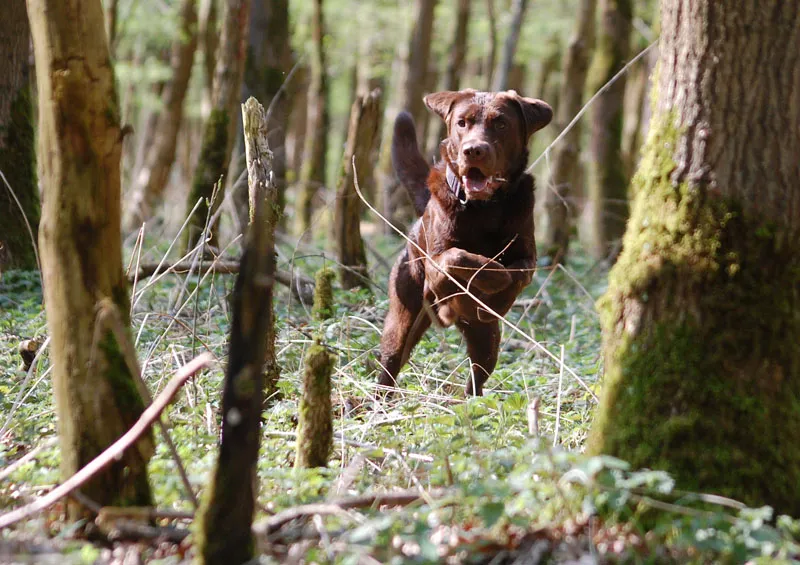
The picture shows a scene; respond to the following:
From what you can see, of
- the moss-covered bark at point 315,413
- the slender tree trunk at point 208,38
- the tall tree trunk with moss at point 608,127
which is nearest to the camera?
the moss-covered bark at point 315,413

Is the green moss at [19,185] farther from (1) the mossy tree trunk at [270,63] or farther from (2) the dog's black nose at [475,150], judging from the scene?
(2) the dog's black nose at [475,150]

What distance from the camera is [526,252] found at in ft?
18.0

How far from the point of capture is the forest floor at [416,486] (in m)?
2.56

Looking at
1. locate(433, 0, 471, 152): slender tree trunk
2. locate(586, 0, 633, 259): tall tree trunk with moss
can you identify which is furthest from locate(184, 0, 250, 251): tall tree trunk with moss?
locate(433, 0, 471, 152): slender tree trunk

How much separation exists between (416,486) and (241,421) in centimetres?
119

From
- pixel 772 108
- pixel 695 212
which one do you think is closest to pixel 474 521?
pixel 695 212

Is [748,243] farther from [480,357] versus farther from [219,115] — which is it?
[219,115]

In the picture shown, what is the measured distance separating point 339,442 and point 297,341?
1.39 meters

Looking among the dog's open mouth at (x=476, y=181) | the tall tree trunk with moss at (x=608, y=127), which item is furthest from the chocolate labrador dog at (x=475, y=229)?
the tall tree trunk with moss at (x=608, y=127)

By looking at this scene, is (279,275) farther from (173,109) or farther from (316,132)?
(173,109)

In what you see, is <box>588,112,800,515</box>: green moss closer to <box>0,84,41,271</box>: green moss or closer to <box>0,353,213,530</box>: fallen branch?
<box>0,353,213,530</box>: fallen branch

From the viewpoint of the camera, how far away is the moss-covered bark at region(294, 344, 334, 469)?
3604mm

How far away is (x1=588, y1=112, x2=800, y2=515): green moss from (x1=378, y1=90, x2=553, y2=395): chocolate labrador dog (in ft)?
6.50

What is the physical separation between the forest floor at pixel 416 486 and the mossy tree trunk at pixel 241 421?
0.14m
